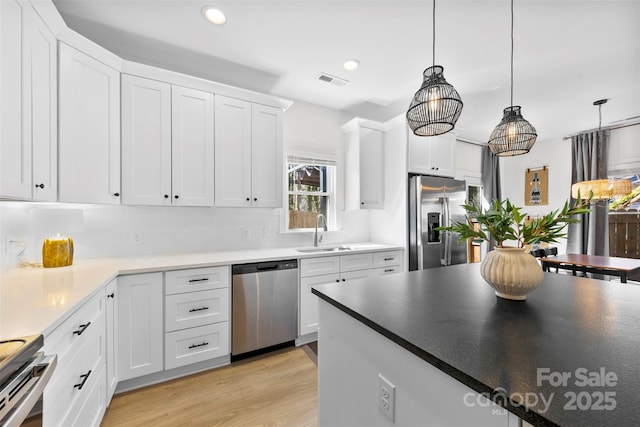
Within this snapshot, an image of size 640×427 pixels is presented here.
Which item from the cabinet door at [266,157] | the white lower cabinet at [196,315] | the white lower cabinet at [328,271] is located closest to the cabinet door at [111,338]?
the white lower cabinet at [196,315]

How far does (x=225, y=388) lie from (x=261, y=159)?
2.01m

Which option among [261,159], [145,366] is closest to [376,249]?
[261,159]

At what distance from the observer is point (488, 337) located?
32.0 inches

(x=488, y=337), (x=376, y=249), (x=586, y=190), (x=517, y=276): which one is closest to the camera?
(x=488, y=337)

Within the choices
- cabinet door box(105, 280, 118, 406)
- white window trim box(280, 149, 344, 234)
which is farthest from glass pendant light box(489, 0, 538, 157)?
cabinet door box(105, 280, 118, 406)

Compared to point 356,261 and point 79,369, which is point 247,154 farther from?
point 79,369

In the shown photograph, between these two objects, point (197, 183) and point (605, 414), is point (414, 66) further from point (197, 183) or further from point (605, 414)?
point (605, 414)

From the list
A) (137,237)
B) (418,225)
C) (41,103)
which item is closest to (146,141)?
(41,103)

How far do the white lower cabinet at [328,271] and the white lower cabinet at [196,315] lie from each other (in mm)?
729

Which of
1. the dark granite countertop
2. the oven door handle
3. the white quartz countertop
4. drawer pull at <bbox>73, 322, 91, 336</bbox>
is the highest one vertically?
the dark granite countertop

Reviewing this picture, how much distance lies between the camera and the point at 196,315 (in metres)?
2.18

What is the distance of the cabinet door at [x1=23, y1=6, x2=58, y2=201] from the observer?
148 cm

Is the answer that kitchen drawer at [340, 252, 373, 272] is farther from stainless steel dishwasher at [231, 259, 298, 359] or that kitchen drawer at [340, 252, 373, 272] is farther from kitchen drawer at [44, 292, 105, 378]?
kitchen drawer at [44, 292, 105, 378]

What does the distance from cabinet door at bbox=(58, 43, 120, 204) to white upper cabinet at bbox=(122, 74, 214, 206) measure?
0.28 ft
